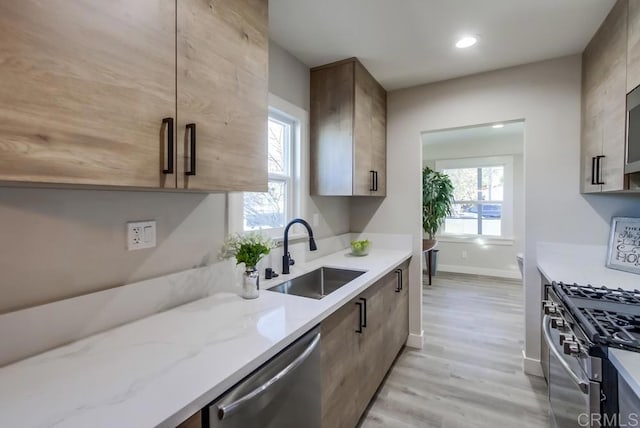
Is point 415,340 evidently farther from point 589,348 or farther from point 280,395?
point 280,395

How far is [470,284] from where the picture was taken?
4871 mm

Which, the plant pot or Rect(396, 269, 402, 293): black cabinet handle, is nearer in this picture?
the plant pot

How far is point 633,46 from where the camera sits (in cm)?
145

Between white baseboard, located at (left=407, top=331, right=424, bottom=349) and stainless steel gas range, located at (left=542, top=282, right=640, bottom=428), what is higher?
stainless steel gas range, located at (left=542, top=282, right=640, bottom=428)

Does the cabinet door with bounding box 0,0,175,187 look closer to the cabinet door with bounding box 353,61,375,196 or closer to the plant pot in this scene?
the plant pot

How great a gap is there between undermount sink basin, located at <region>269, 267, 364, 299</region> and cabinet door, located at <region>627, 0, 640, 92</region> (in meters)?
1.72

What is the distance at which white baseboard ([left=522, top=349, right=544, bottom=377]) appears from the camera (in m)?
2.37

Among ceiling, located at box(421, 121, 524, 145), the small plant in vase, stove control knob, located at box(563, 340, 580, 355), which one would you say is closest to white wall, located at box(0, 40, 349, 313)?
the small plant in vase

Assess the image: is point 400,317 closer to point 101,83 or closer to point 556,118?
point 556,118

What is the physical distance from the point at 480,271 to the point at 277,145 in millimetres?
4701

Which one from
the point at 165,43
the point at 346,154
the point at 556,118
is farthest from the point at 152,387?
the point at 556,118

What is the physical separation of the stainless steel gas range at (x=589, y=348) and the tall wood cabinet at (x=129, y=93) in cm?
147

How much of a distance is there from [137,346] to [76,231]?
0.46 m

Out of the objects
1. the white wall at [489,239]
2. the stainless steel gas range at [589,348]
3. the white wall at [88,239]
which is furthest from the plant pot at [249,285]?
→ the white wall at [489,239]
